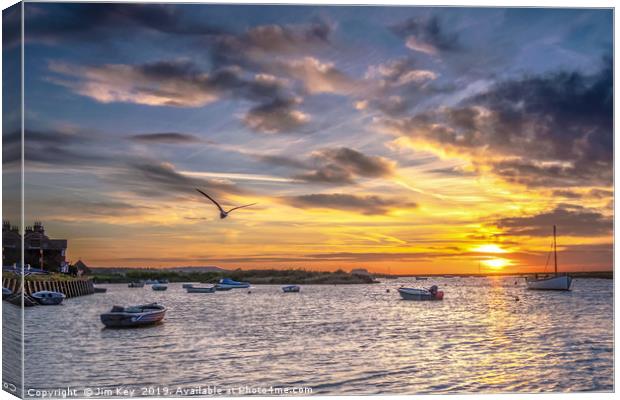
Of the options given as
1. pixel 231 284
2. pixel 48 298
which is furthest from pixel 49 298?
pixel 231 284

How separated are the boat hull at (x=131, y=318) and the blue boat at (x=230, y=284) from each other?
35.7m

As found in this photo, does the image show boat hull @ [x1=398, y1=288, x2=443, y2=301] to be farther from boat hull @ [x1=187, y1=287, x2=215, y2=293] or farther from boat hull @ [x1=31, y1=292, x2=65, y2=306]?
boat hull @ [x1=187, y1=287, x2=215, y2=293]

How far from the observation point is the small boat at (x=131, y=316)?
57.1 feet

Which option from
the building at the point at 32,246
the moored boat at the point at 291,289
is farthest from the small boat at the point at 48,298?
the moored boat at the point at 291,289

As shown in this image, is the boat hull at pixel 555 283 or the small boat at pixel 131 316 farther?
the boat hull at pixel 555 283

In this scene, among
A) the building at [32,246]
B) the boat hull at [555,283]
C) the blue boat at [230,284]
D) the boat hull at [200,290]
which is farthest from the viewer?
the blue boat at [230,284]

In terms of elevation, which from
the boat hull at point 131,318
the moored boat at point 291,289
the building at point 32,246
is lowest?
the moored boat at point 291,289

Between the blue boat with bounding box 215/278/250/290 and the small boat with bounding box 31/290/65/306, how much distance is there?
2528 cm

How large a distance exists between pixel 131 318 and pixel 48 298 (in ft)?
46.0

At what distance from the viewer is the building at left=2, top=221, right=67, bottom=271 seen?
9.90 meters

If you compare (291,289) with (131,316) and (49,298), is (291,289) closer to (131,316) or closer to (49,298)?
(49,298)

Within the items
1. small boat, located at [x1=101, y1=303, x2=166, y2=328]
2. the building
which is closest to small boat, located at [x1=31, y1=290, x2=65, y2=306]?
small boat, located at [x1=101, y1=303, x2=166, y2=328]

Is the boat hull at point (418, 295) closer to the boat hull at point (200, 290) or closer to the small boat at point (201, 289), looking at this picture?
the small boat at point (201, 289)

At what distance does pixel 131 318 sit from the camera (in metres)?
18.4
